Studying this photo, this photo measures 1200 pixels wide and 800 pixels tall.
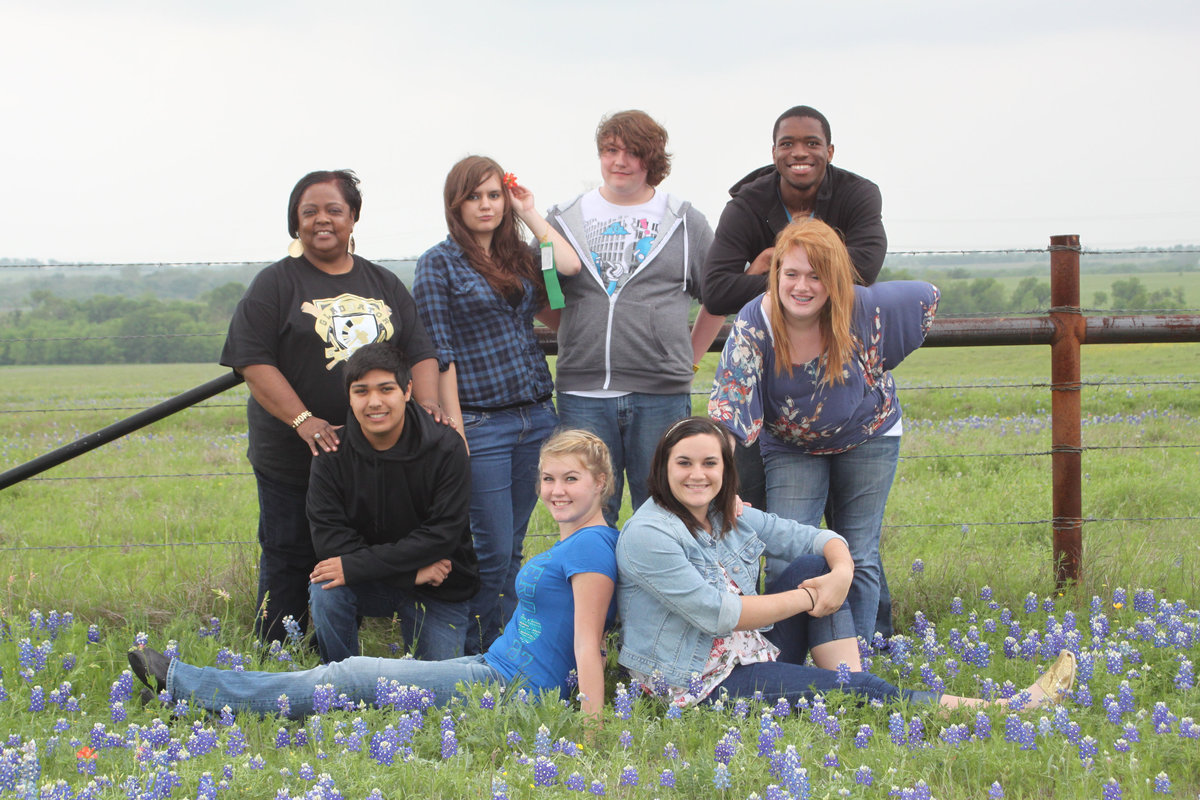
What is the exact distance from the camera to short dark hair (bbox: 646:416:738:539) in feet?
12.2

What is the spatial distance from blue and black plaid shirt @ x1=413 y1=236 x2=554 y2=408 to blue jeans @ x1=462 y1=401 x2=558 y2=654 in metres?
0.08

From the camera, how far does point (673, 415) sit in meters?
4.47

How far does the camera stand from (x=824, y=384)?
3.96 meters

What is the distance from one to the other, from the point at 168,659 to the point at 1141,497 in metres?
6.44

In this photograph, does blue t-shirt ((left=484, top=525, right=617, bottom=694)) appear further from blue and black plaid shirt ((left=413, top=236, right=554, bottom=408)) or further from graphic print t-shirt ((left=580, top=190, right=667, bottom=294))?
graphic print t-shirt ((left=580, top=190, right=667, bottom=294))

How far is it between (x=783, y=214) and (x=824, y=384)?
826 millimetres

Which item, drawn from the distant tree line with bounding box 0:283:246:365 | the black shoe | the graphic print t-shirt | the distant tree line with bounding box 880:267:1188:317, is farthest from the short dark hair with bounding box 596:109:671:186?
the distant tree line with bounding box 0:283:246:365

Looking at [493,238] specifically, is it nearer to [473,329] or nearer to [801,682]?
[473,329]

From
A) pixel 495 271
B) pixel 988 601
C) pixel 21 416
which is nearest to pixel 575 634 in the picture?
pixel 495 271

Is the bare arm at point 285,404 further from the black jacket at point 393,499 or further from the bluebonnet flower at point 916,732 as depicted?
the bluebonnet flower at point 916,732

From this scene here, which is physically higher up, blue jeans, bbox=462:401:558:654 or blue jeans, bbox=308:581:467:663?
blue jeans, bbox=462:401:558:654

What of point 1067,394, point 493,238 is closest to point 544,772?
point 493,238

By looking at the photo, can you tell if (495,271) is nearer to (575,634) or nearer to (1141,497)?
(575,634)

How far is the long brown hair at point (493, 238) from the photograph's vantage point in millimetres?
4277
